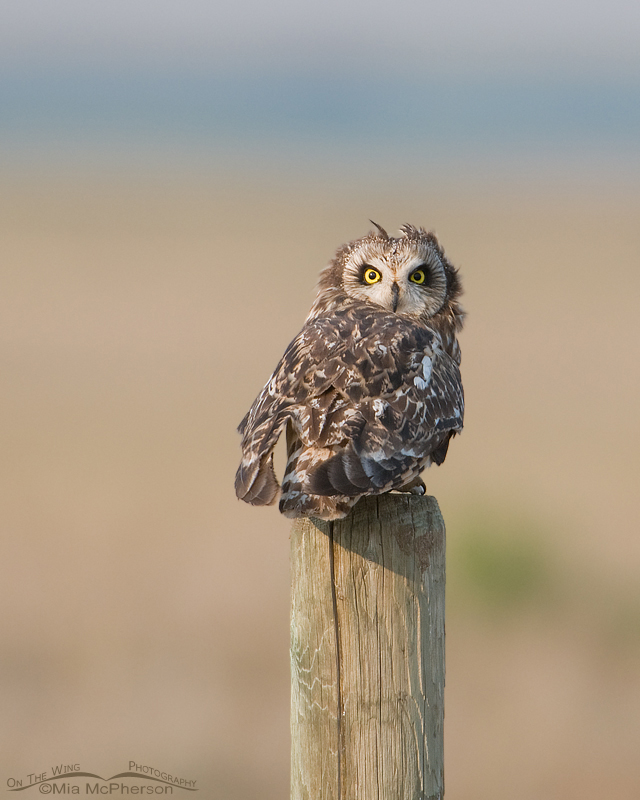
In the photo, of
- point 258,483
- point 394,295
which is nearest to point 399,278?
point 394,295

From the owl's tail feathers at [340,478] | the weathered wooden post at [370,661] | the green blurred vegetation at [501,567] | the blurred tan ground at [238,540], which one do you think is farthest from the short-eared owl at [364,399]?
the green blurred vegetation at [501,567]

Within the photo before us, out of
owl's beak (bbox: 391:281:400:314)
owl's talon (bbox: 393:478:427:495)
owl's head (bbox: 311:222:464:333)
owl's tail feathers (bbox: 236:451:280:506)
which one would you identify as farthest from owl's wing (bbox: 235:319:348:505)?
owl's talon (bbox: 393:478:427:495)

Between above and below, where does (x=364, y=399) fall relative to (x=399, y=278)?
below

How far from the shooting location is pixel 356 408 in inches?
166

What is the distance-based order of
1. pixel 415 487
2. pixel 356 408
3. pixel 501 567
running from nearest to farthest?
1. pixel 356 408
2. pixel 415 487
3. pixel 501 567

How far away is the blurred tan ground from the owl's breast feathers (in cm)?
486

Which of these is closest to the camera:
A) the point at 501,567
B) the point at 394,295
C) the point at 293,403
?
the point at 293,403

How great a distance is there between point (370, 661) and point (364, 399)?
114 cm

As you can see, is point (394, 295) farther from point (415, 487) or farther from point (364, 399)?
point (364, 399)

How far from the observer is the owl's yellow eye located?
5.61 m

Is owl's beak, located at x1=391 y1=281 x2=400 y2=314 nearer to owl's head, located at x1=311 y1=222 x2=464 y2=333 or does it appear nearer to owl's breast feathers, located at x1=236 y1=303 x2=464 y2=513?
owl's head, located at x1=311 y1=222 x2=464 y2=333

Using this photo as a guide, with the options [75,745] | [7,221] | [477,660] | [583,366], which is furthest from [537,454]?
[7,221]

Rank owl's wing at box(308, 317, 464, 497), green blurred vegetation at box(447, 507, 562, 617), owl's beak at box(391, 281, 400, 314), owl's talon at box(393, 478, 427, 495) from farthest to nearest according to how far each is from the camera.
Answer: green blurred vegetation at box(447, 507, 562, 617), owl's beak at box(391, 281, 400, 314), owl's talon at box(393, 478, 427, 495), owl's wing at box(308, 317, 464, 497)

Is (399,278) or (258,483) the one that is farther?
(399,278)
